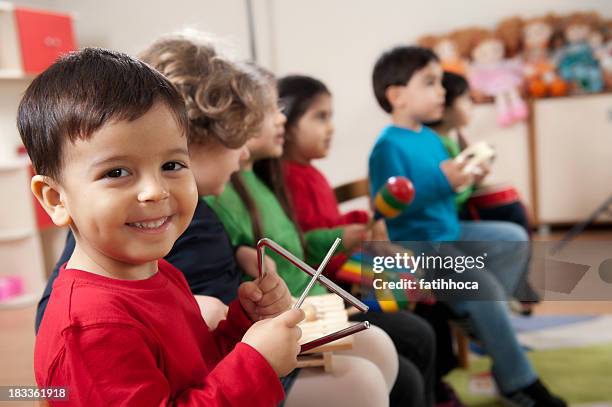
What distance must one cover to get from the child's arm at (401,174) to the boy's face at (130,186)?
1.85ft

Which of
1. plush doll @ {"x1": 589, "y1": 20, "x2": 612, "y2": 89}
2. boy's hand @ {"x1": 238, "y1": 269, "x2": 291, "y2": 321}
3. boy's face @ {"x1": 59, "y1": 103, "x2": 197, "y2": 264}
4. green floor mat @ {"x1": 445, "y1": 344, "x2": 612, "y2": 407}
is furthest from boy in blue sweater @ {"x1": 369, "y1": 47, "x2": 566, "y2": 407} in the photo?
plush doll @ {"x1": 589, "y1": 20, "x2": 612, "y2": 89}

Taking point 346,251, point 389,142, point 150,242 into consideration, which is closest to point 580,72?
point 389,142

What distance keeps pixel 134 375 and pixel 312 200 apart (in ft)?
2.06

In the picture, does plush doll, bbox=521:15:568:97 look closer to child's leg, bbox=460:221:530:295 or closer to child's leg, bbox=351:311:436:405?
child's leg, bbox=351:311:436:405

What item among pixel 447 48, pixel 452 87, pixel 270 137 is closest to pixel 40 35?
pixel 447 48

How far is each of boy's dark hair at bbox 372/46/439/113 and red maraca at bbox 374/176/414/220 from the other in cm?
25

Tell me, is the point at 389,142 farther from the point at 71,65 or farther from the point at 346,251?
→ the point at 71,65

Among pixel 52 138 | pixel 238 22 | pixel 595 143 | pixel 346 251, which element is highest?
pixel 238 22

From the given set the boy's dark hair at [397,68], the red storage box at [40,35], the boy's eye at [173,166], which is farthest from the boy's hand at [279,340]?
the red storage box at [40,35]

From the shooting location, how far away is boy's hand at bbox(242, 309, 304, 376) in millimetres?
423

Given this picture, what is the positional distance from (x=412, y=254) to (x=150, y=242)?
0.64 feet

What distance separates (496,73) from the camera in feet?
8.68

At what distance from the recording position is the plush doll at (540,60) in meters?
2.58

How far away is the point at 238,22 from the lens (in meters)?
1.92
